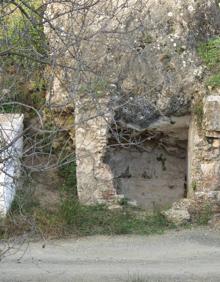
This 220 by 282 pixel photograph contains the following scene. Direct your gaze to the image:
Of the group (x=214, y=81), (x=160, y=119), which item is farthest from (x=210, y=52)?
(x=160, y=119)

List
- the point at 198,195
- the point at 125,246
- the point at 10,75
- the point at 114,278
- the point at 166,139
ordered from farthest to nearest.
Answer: the point at 166,139 → the point at 198,195 → the point at 125,246 → the point at 114,278 → the point at 10,75

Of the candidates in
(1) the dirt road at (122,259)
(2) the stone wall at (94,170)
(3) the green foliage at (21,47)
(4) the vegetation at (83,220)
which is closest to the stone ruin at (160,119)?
(2) the stone wall at (94,170)

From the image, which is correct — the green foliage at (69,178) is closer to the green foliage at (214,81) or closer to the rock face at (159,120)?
the rock face at (159,120)

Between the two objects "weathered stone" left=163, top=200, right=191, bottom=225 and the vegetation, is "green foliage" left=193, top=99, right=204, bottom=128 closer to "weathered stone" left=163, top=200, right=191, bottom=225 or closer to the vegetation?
"weathered stone" left=163, top=200, right=191, bottom=225

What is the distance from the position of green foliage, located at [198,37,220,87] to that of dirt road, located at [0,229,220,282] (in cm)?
252

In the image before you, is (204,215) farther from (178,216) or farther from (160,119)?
(160,119)

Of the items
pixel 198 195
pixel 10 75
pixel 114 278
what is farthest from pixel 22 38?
pixel 198 195

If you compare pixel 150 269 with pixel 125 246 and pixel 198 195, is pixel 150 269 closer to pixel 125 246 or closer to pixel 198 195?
pixel 125 246

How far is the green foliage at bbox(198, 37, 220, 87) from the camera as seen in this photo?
37.4ft

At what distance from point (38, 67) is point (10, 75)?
26 centimetres


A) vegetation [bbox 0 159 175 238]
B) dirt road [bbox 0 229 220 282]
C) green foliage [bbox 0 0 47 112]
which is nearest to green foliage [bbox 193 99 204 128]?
vegetation [bbox 0 159 175 238]

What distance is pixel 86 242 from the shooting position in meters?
10.1

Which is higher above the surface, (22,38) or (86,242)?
(22,38)

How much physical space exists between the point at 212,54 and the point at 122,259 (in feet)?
12.3
